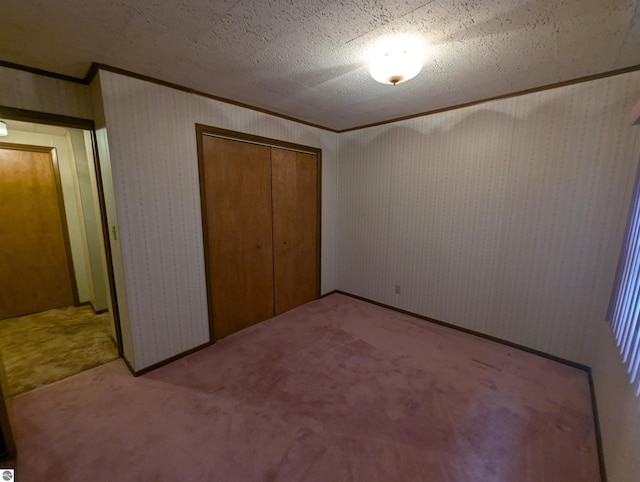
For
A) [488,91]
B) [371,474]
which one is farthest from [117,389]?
[488,91]

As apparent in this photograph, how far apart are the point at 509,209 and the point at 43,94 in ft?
12.6

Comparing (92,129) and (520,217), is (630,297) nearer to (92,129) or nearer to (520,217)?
(520,217)

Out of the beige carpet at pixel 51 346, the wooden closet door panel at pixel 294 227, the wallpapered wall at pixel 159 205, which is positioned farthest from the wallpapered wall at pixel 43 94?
the beige carpet at pixel 51 346

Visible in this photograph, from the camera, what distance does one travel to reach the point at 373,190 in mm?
3416

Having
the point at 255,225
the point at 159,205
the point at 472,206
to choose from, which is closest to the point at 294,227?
the point at 255,225

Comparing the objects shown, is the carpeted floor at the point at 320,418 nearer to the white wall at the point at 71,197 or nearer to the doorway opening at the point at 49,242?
the doorway opening at the point at 49,242

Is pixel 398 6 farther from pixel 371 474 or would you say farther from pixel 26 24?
pixel 371 474

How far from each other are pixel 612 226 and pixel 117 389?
3.90 m

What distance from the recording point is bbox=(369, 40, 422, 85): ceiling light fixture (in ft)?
5.39

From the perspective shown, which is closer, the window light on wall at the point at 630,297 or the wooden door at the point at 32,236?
the window light on wall at the point at 630,297

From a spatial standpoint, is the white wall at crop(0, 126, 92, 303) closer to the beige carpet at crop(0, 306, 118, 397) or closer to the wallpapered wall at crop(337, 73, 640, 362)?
the beige carpet at crop(0, 306, 118, 397)

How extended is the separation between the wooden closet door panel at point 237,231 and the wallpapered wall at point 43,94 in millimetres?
895

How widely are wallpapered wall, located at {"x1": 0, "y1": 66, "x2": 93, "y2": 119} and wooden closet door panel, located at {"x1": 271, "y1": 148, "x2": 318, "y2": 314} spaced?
Answer: 1.61m

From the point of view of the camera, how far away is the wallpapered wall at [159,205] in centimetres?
196
